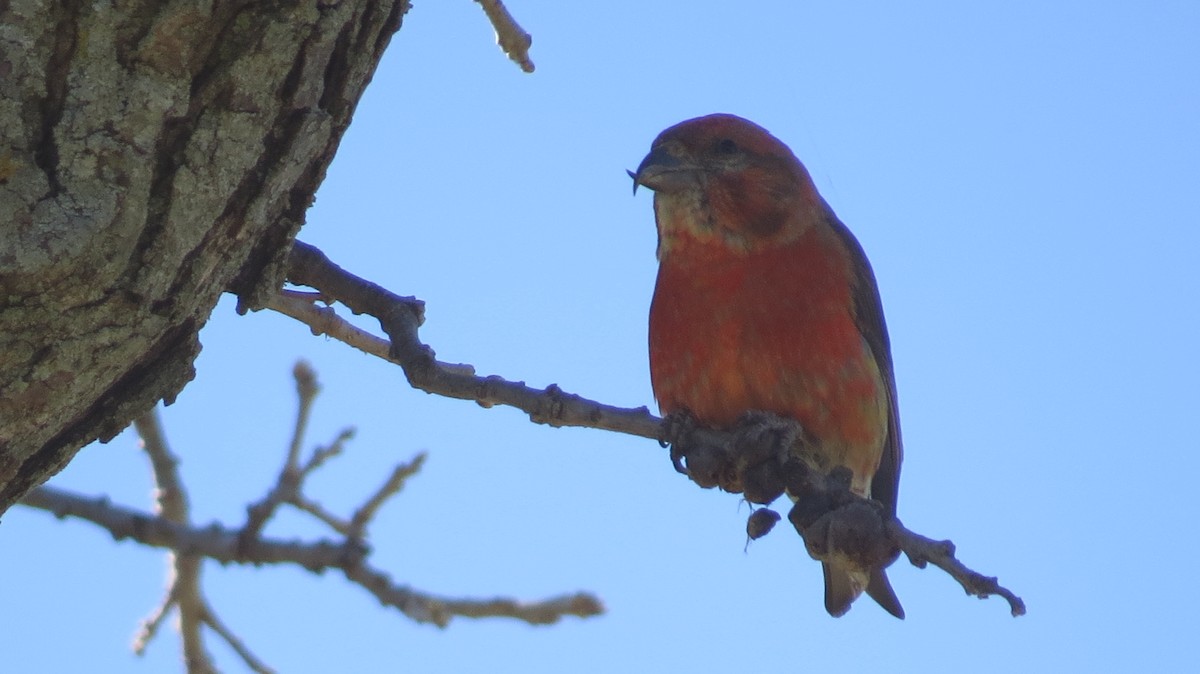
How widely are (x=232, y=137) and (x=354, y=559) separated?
1194 mm

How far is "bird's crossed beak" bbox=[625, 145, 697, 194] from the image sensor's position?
406cm

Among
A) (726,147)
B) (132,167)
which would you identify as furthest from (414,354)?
(726,147)

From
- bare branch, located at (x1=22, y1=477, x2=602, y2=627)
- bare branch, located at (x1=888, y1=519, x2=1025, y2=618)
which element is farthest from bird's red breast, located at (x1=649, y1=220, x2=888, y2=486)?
bare branch, located at (x1=888, y1=519, x2=1025, y2=618)

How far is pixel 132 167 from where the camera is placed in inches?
69.1

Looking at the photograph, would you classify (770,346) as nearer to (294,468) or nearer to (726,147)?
(726,147)

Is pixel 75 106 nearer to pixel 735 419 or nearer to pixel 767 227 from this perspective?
pixel 735 419

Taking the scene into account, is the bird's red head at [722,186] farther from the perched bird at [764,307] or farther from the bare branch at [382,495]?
the bare branch at [382,495]

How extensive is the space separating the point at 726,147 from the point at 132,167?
8.80 feet

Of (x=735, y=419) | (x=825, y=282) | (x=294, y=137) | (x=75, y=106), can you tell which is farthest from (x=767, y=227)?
(x=75, y=106)

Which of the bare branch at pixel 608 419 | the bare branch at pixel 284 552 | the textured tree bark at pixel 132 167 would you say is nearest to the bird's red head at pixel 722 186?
the bare branch at pixel 608 419

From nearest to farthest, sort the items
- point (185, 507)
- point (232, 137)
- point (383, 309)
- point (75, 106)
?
point (75, 106)
point (232, 137)
point (383, 309)
point (185, 507)

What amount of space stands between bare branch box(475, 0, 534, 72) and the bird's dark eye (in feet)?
3.54

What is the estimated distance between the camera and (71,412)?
191 cm

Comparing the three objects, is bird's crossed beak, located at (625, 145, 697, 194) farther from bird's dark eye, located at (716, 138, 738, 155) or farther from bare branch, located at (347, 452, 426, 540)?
bare branch, located at (347, 452, 426, 540)
